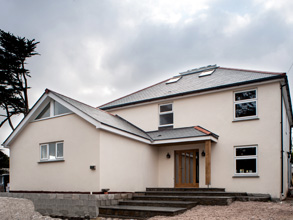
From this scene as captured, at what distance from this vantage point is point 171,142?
44.3 ft

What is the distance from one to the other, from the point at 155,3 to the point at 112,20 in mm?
2471

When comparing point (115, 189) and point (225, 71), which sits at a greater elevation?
point (225, 71)

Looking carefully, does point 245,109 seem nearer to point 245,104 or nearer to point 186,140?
point 245,104

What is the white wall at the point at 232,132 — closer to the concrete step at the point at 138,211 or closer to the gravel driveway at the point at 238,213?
the gravel driveway at the point at 238,213

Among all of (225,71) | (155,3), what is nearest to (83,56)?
(155,3)

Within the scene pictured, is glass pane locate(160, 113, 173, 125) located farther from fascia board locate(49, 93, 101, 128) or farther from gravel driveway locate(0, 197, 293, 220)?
gravel driveway locate(0, 197, 293, 220)

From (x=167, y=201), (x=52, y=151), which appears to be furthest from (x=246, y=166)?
(x=52, y=151)

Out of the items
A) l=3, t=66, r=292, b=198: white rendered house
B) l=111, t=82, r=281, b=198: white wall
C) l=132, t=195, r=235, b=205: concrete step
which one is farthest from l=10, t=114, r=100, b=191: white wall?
l=111, t=82, r=281, b=198: white wall

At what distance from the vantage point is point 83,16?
13.2 meters

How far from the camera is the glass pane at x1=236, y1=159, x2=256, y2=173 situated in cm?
1259

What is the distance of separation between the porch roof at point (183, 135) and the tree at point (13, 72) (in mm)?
13638

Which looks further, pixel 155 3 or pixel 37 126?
pixel 37 126

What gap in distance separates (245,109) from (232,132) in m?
1.21

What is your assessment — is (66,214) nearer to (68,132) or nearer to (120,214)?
(120,214)
